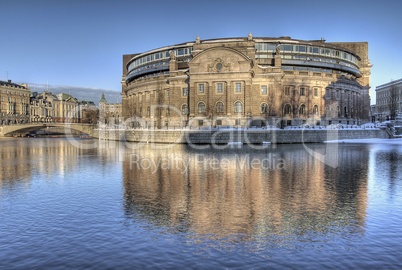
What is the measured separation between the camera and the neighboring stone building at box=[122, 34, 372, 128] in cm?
7647

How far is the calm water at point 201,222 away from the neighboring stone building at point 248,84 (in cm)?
5379

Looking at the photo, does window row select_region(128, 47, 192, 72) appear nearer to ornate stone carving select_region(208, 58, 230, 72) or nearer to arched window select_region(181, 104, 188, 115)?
arched window select_region(181, 104, 188, 115)

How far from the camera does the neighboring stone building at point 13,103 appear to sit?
14238 cm

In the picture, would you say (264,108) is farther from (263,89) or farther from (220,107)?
(220,107)

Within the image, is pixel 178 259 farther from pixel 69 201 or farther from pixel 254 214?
pixel 69 201

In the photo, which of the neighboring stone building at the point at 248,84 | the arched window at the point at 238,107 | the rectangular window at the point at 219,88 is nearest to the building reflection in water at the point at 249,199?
the arched window at the point at 238,107

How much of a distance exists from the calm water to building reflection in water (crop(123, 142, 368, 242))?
0.05m

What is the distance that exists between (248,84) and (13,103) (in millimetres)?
120006

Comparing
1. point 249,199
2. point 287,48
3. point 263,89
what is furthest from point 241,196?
point 287,48

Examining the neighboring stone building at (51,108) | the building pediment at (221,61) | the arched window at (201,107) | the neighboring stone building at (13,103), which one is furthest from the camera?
the neighboring stone building at (51,108)

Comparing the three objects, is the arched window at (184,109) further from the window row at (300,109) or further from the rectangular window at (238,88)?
the window row at (300,109)

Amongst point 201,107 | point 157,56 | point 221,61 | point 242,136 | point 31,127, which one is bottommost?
point 242,136

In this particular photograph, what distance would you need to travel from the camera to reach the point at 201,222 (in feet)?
44.5

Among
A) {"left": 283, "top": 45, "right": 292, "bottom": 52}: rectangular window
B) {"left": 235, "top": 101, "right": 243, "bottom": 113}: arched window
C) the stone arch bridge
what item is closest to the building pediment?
{"left": 235, "top": 101, "right": 243, "bottom": 113}: arched window
